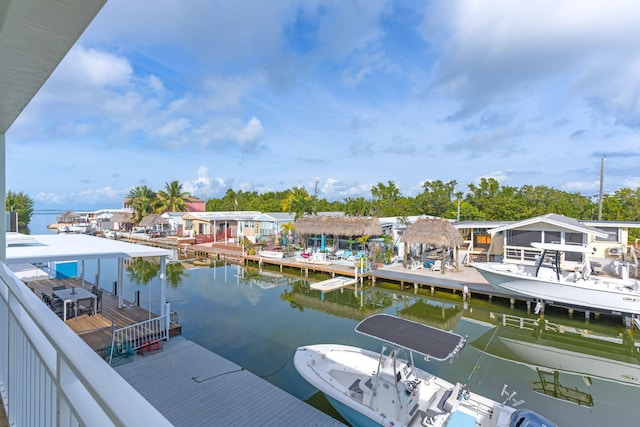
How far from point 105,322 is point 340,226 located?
620 inches

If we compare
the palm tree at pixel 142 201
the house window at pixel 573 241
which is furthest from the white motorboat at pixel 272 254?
the palm tree at pixel 142 201

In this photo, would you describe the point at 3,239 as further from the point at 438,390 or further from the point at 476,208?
the point at 476,208

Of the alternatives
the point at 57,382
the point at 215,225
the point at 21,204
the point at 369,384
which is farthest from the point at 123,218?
the point at 57,382

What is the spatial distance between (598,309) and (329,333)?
1039cm

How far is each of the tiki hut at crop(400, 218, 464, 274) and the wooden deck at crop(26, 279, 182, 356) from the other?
522 inches

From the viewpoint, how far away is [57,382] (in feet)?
3.66

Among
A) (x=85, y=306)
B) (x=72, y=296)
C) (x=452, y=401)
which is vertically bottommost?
(x=452, y=401)

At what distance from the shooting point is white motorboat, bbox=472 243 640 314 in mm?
11414

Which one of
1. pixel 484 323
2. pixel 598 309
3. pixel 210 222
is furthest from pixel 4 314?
pixel 210 222

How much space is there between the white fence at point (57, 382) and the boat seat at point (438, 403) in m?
5.79

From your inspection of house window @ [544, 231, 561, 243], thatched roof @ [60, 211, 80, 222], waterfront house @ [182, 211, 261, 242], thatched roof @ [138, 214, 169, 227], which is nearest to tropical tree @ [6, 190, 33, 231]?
thatched roof @ [60, 211, 80, 222]

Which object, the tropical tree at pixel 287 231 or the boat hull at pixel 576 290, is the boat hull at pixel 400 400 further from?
the tropical tree at pixel 287 231

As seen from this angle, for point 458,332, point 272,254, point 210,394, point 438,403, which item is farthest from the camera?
point 272,254

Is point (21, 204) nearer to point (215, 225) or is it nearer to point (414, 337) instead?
point (215, 225)
